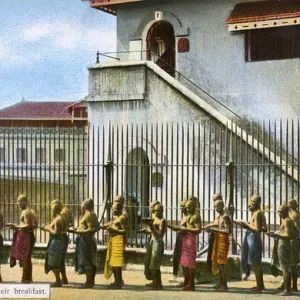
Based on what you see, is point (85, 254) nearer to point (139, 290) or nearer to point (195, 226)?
point (139, 290)

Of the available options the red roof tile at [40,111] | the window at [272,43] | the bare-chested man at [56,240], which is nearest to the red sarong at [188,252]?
the bare-chested man at [56,240]

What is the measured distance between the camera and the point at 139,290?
1071 cm

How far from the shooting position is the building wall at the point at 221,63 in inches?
594

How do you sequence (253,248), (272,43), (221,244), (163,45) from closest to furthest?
(253,248)
(221,244)
(272,43)
(163,45)

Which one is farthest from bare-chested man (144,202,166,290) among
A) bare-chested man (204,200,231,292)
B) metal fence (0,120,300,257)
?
metal fence (0,120,300,257)

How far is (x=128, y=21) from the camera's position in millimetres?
17500

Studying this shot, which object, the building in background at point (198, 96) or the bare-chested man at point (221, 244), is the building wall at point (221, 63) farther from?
the bare-chested man at point (221, 244)

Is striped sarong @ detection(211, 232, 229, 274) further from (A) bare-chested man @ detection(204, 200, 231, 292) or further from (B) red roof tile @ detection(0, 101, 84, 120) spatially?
(B) red roof tile @ detection(0, 101, 84, 120)

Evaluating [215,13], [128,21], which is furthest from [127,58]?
[215,13]

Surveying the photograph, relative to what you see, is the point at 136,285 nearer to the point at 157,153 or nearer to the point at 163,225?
the point at 163,225

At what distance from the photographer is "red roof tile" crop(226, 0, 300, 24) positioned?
47.7ft

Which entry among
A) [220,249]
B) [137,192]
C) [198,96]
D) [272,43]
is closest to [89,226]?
[220,249]

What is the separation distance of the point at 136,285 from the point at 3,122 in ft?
30.7

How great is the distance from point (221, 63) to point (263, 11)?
162cm
